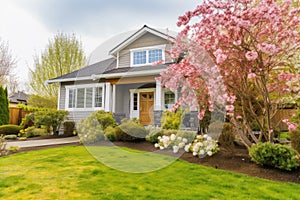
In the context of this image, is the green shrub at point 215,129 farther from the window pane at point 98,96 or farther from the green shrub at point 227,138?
the window pane at point 98,96

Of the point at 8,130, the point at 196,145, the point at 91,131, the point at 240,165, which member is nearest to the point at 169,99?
the point at 91,131

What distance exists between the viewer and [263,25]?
13.4ft

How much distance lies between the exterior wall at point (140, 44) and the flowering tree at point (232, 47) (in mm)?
7739

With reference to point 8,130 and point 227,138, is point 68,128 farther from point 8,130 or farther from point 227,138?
point 227,138

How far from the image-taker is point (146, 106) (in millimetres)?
12688

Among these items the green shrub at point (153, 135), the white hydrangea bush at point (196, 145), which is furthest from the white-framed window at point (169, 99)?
the white hydrangea bush at point (196, 145)

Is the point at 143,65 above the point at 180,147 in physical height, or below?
above

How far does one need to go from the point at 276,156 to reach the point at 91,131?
6.00 m

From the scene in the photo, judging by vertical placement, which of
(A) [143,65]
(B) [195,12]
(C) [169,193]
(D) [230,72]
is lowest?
(C) [169,193]

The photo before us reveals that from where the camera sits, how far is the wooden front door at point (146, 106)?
12539 mm

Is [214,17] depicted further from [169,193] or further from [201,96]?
[169,193]

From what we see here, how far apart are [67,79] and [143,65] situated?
476 centimetres

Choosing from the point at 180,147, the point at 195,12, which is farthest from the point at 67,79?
the point at 195,12

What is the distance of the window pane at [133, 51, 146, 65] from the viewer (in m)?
12.5
